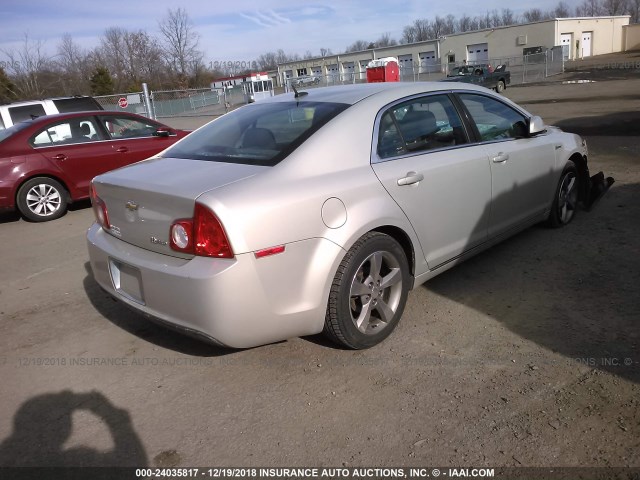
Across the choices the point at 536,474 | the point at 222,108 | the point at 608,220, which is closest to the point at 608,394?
the point at 536,474

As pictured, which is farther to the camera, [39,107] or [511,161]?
[39,107]

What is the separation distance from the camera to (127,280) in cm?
318


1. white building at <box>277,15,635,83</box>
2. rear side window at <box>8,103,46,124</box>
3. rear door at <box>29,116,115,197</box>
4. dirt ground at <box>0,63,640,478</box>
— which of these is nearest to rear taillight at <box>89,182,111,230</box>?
dirt ground at <box>0,63,640,478</box>

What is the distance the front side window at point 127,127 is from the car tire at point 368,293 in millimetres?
6031

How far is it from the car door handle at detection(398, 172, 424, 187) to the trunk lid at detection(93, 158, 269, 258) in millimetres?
930

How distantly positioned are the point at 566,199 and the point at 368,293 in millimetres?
3096

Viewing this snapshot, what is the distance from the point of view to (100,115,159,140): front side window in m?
8.14

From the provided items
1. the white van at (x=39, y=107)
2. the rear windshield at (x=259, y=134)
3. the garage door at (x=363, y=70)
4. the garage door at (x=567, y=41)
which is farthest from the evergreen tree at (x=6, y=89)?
the garage door at (x=567, y=41)

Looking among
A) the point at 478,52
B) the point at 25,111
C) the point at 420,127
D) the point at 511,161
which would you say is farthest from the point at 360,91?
the point at 478,52

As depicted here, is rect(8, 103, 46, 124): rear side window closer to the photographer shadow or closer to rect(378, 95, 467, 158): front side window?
the photographer shadow

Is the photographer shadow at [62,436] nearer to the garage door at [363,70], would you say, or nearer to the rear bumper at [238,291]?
the rear bumper at [238,291]

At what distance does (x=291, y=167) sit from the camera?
298cm

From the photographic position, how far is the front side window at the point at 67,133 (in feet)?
24.7

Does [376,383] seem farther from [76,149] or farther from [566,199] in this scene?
[76,149]
